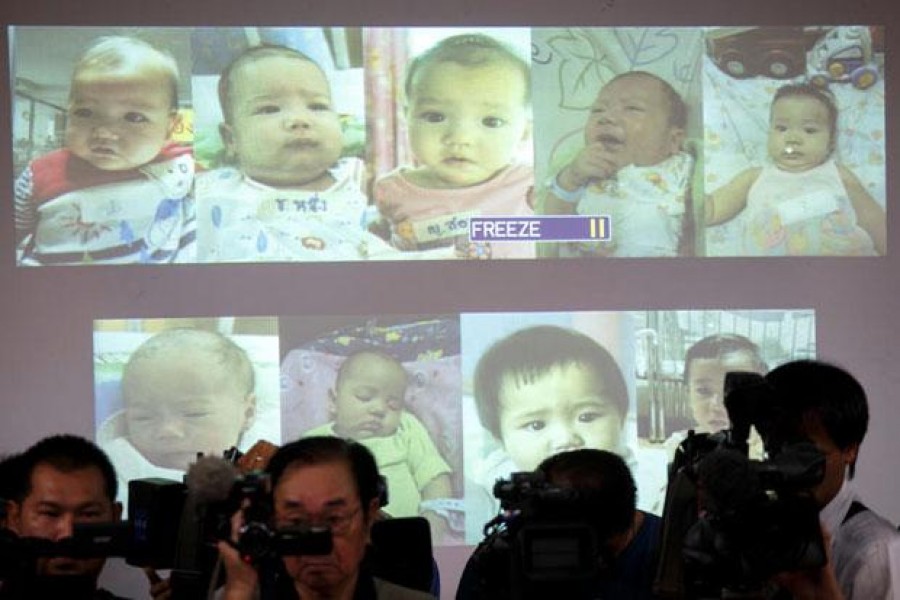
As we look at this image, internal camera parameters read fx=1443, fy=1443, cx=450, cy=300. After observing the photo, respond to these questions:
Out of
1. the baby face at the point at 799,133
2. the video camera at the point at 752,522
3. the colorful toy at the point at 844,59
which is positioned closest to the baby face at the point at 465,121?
the baby face at the point at 799,133

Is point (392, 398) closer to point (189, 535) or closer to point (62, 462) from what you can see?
point (62, 462)

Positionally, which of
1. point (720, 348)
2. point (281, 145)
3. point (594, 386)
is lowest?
point (594, 386)

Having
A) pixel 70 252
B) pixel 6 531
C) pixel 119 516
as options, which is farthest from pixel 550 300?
pixel 6 531

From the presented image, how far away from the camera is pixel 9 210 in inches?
186

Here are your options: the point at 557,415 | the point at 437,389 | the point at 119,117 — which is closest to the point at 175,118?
the point at 119,117

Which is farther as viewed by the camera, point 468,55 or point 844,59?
point 844,59

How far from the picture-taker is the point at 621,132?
496 centimetres

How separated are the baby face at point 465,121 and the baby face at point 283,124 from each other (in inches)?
11.8

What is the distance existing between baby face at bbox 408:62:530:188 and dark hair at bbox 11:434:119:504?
2256 mm

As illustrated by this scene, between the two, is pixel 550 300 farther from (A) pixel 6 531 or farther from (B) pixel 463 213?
(A) pixel 6 531

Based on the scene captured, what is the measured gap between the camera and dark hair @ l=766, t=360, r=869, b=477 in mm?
2180

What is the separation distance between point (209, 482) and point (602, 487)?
999 mm

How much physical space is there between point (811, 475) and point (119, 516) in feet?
4.78

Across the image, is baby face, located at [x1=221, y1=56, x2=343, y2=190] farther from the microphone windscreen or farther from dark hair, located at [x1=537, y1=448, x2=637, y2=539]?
the microphone windscreen
